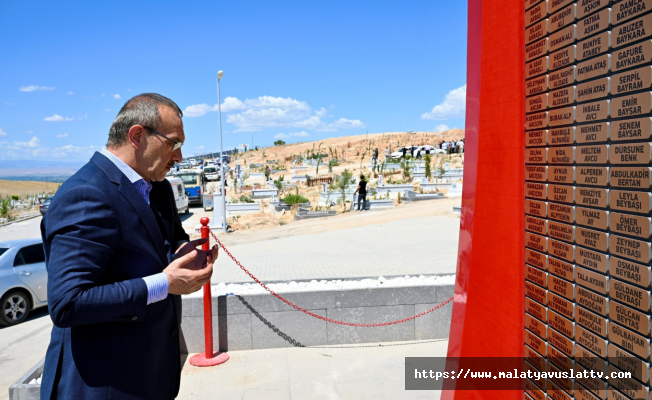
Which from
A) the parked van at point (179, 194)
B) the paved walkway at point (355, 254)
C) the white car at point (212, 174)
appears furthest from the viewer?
the white car at point (212, 174)

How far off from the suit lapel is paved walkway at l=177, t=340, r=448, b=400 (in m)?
2.82

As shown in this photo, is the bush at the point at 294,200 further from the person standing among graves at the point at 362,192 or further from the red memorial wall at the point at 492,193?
the red memorial wall at the point at 492,193

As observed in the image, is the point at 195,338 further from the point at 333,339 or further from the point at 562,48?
the point at 562,48

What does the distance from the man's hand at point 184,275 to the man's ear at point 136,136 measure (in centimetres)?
58

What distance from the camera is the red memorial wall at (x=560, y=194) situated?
1620 millimetres

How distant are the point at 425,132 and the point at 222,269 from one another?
90401 millimetres

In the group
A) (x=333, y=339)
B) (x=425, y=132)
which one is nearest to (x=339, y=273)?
(x=333, y=339)

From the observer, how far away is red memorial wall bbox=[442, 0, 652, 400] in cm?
162

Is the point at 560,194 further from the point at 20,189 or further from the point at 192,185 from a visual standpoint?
the point at 20,189

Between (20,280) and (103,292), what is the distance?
7532 mm

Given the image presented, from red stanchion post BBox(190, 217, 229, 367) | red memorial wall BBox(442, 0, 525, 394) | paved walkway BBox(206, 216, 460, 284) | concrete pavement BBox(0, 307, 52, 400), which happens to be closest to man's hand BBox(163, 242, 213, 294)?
red memorial wall BBox(442, 0, 525, 394)

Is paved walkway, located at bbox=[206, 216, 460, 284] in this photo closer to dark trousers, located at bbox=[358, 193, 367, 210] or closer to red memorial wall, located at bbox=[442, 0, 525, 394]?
dark trousers, located at bbox=[358, 193, 367, 210]

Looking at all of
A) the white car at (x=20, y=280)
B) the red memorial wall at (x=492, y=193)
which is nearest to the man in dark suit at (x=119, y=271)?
the red memorial wall at (x=492, y=193)

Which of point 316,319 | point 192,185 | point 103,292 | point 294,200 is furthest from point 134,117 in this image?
point 192,185
